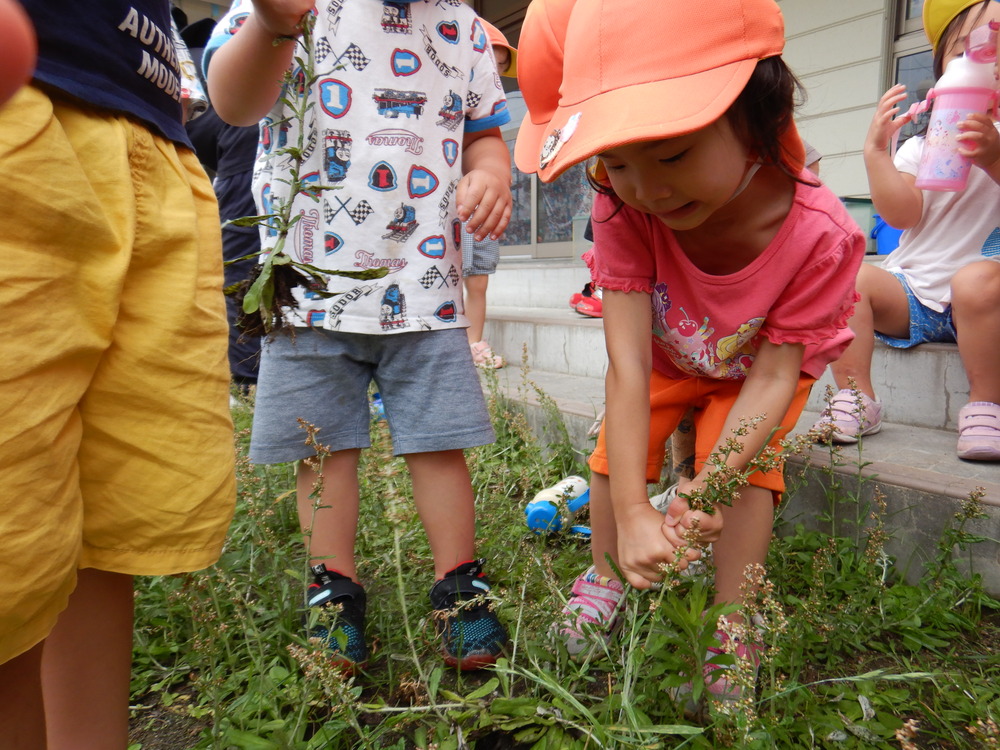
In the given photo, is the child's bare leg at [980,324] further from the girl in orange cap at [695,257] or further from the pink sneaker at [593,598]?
the pink sneaker at [593,598]

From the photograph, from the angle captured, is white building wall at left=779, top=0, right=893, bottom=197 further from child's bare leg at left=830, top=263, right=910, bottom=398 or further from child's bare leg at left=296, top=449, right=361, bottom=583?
child's bare leg at left=296, top=449, right=361, bottom=583

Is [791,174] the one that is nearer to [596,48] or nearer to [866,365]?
[596,48]

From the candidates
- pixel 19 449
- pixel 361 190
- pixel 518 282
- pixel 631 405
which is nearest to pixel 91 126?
pixel 19 449

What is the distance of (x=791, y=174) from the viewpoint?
55.6 inches

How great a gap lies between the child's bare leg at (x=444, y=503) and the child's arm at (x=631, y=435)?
0.34m

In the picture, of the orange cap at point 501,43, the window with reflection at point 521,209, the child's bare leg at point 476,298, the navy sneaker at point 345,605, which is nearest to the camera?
the navy sneaker at point 345,605

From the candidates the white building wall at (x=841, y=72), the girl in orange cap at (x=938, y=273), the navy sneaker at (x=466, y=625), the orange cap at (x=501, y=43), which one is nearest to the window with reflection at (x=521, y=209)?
the white building wall at (x=841, y=72)

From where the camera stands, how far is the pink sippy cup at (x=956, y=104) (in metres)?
1.84

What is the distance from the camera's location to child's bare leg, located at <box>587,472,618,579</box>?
5.43ft

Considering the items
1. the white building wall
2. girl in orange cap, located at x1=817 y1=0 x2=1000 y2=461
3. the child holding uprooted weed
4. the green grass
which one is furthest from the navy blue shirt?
the white building wall

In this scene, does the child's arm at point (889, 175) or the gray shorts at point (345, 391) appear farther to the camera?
the child's arm at point (889, 175)

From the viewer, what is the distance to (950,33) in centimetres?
207

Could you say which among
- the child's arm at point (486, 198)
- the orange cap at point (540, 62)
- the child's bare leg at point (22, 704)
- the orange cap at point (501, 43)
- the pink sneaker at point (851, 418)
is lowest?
the child's bare leg at point (22, 704)

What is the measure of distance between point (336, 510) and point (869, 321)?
→ 5.86 feet
